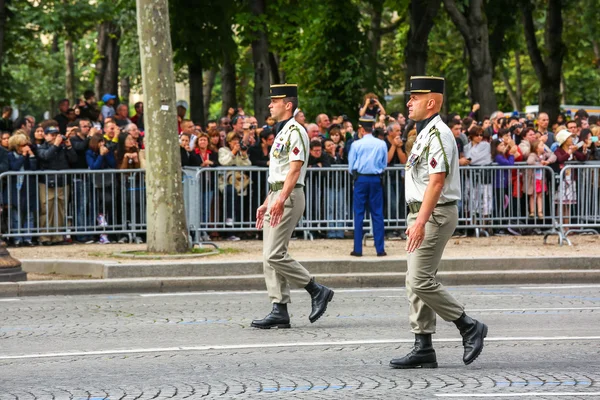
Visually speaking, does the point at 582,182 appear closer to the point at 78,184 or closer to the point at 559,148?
the point at 559,148

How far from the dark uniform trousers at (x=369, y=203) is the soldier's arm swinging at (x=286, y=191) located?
18.6 ft

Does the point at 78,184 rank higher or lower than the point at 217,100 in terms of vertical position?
lower

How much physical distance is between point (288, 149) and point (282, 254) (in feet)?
2.97

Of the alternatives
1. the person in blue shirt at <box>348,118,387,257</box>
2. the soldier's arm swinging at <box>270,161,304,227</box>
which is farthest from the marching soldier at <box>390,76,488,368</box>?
the person in blue shirt at <box>348,118,387,257</box>

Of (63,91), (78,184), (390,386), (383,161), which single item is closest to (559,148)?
(383,161)

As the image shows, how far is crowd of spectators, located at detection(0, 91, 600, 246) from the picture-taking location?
1730 cm

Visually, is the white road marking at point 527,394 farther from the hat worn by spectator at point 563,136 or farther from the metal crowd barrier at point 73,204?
the hat worn by spectator at point 563,136

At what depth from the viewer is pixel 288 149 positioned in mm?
10438

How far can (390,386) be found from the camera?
307 inches

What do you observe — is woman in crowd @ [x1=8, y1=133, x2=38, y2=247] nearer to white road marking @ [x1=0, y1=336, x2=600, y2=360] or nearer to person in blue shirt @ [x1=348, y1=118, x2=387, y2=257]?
person in blue shirt @ [x1=348, y1=118, x2=387, y2=257]

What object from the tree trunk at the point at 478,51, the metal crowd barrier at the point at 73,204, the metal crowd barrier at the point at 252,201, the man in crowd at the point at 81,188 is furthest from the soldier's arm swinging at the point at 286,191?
the tree trunk at the point at 478,51

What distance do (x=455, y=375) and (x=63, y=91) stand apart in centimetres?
5174

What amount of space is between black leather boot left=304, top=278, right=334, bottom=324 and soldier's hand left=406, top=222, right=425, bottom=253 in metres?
2.60

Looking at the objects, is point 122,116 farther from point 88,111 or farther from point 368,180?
point 368,180
